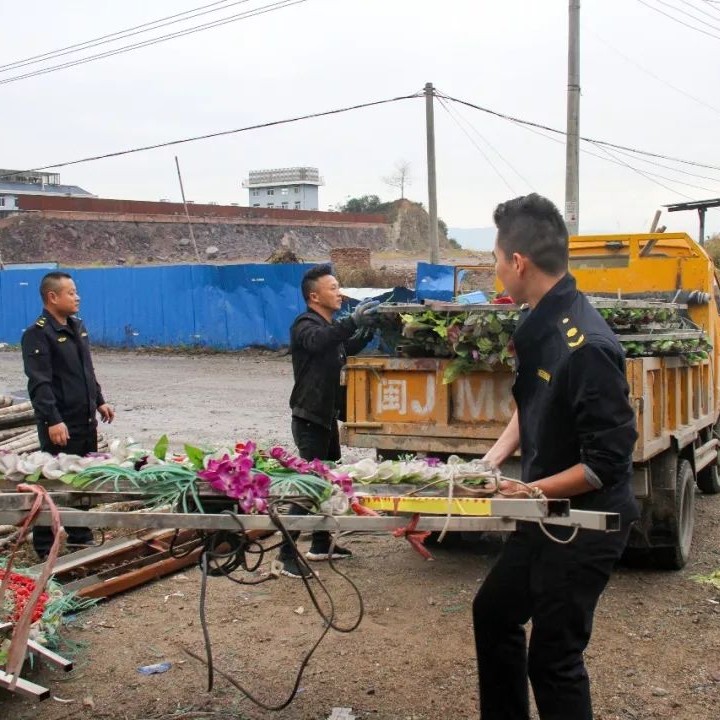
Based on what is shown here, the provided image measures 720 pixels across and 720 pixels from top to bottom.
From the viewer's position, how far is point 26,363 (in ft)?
20.8

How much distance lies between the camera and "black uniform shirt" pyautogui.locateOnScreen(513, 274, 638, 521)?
2820 millimetres

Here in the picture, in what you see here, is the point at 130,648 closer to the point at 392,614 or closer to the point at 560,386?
the point at 392,614

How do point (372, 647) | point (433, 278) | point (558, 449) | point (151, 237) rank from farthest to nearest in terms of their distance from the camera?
point (151, 237)
point (433, 278)
point (372, 647)
point (558, 449)

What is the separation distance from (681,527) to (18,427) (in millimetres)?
5958

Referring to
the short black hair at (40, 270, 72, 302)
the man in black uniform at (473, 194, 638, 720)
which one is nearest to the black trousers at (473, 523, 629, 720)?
the man in black uniform at (473, 194, 638, 720)

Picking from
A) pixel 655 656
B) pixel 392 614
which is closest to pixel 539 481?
pixel 655 656

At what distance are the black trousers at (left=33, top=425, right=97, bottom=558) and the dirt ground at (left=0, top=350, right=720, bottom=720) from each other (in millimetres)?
964

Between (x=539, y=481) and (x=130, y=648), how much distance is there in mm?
2784

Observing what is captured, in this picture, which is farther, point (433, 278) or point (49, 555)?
point (433, 278)

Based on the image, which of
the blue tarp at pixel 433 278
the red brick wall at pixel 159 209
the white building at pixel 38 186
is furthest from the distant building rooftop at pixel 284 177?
the blue tarp at pixel 433 278

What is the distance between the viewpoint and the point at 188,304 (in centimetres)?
2273

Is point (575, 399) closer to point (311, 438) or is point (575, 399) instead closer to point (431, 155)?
point (311, 438)

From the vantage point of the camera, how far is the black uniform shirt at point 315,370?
6.03 metres

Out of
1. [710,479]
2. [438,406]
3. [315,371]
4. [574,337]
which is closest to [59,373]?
[315,371]
